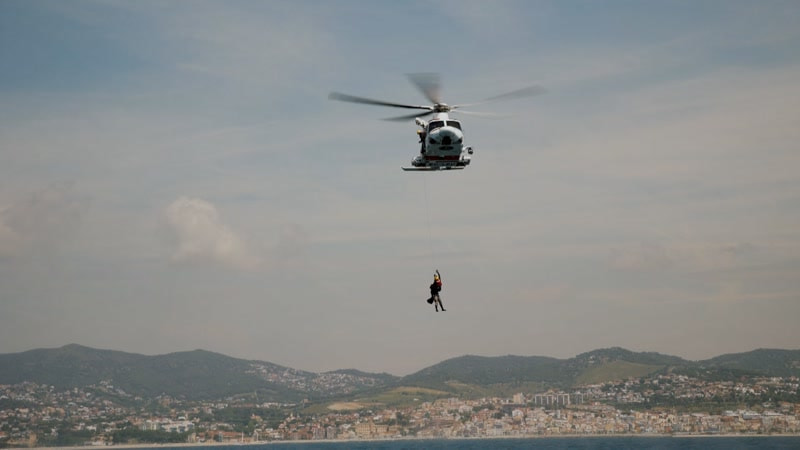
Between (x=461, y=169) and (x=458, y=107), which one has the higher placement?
(x=458, y=107)

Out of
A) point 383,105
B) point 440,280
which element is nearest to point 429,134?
point 383,105

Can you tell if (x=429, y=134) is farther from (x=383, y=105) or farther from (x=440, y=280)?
(x=440, y=280)

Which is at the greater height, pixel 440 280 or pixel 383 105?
pixel 383 105

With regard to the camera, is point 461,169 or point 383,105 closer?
point 383,105

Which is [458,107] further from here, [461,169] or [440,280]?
[440,280]

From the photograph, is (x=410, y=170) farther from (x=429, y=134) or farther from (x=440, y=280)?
(x=440, y=280)

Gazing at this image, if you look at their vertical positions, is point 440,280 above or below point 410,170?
below

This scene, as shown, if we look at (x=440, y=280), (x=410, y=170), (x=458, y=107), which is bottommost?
(x=440, y=280)

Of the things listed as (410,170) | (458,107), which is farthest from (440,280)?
(458,107)

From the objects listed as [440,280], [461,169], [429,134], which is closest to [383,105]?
[429,134]
